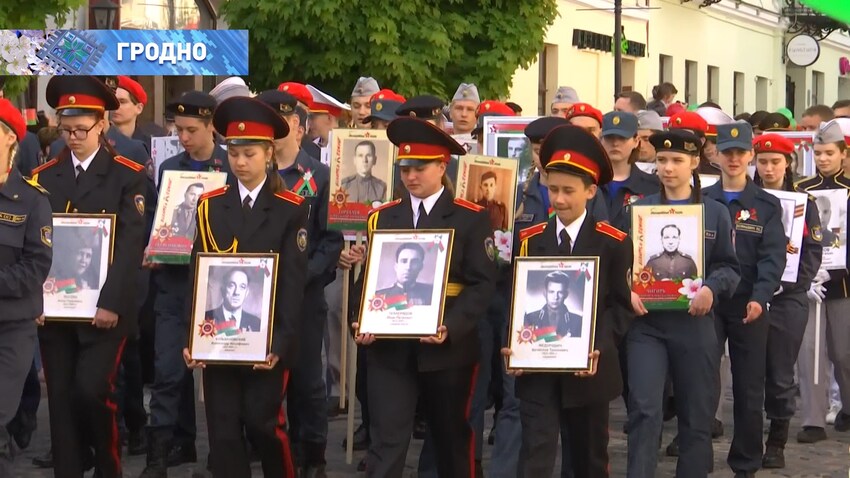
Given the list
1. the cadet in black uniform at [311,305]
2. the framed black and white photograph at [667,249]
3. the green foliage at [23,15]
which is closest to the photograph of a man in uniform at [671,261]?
the framed black and white photograph at [667,249]

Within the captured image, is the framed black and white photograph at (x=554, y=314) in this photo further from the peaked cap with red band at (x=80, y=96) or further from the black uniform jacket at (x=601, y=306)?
the peaked cap with red band at (x=80, y=96)

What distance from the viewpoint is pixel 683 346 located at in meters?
8.99

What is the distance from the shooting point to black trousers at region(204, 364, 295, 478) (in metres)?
8.31

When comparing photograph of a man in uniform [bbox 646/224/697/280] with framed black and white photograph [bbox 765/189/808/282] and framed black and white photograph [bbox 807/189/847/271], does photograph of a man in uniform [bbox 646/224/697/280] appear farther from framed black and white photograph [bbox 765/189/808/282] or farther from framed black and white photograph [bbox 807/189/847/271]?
framed black and white photograph [bbox 807/189/847/271]

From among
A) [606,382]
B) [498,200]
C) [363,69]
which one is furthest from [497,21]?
[606,382]

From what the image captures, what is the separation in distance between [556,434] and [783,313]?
3431 millimetres

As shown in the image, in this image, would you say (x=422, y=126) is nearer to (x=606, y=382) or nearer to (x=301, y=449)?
(x=606, y=382)

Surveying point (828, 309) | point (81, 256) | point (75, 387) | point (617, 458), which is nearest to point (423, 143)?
point (81, 256)

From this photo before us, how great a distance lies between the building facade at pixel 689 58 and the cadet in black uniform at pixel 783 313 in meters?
23.3

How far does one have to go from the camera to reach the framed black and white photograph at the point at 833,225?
12031 mm

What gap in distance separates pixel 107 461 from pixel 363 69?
14.0 meters

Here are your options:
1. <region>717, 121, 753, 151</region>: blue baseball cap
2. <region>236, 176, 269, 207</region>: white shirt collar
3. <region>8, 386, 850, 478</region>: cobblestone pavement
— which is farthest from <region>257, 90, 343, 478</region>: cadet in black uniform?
<region>717, 121, 753, 151</region>: blue baseball cap

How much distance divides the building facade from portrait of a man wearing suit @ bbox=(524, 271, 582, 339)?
26412 mm

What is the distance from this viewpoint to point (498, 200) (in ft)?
31.5
